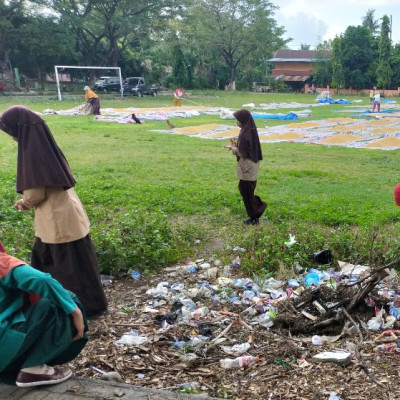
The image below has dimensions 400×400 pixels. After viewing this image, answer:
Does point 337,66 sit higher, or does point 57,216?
point 337,66

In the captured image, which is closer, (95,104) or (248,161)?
(248,161)

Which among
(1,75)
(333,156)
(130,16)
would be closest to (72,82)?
(1,75)

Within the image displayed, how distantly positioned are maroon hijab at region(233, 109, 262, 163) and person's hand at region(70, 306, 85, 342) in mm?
4708

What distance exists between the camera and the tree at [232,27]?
47.3 m

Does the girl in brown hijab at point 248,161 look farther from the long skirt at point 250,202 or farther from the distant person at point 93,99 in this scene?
the distant person at point 93,99

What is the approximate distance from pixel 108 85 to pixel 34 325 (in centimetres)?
3752

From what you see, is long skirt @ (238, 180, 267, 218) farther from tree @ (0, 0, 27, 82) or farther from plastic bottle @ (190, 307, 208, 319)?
tree @ (0, 0, 27, 82)

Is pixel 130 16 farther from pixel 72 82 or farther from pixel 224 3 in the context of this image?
pixel 224 3

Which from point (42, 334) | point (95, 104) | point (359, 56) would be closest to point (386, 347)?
point (42, 334)

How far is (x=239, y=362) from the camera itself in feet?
11.2

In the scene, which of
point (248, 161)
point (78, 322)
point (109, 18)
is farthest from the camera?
point (109, 18)

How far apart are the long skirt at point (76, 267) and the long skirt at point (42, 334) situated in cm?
131

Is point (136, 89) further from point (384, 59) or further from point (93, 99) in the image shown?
point (384, 59)

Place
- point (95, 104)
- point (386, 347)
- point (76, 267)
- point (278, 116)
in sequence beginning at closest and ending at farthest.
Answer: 1. point (386, 347)
2. point (76, 267)
3. point (278, 116)
4. point (95, 104)
